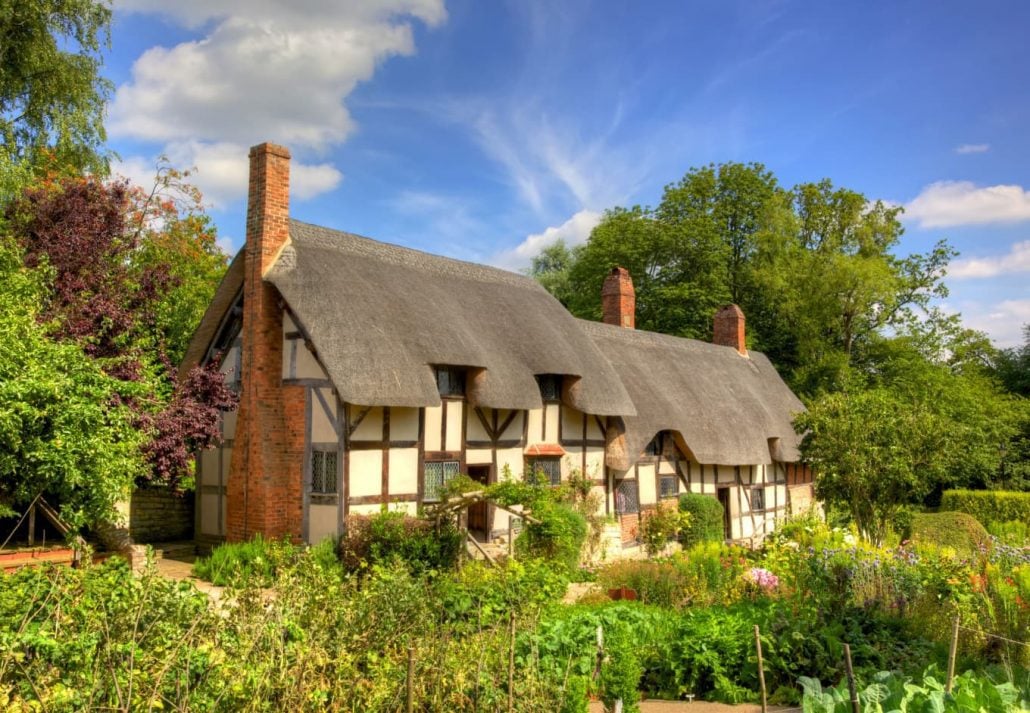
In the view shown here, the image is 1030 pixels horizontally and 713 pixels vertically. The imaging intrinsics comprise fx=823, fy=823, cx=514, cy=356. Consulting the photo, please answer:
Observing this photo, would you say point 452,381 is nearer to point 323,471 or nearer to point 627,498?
point 323,471

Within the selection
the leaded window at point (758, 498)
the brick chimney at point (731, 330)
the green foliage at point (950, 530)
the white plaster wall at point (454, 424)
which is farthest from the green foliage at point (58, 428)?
the brick chimney at point (731, 330)

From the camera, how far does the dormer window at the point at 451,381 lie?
14.8 metres

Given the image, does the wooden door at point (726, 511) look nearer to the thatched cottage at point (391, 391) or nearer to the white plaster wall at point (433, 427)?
the thatched cottage at point (391, 391)

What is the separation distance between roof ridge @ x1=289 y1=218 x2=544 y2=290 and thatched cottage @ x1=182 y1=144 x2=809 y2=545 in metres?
0.05

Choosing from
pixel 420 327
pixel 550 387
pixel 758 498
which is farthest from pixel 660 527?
pixel 420 327

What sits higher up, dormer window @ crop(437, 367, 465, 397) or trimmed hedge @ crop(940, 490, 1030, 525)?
dormer window @ crop(437, 367, 465, 397)

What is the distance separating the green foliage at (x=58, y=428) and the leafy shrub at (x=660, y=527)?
11.7m

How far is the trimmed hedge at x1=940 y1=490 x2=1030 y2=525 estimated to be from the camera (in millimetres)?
22969

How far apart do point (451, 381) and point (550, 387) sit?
2944 mm

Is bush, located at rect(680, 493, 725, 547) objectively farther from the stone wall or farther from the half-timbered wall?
the stone wall

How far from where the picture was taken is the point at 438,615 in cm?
745

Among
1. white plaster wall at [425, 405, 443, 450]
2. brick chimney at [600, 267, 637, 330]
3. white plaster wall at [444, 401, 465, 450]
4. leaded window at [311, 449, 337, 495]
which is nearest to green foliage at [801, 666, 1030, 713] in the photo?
leaded window at [311, 449, 337, 495]

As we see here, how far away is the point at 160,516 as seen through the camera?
52.9 ft

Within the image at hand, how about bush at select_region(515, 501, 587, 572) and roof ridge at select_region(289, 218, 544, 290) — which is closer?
bush at select_region(515, 501, 587, 572)
